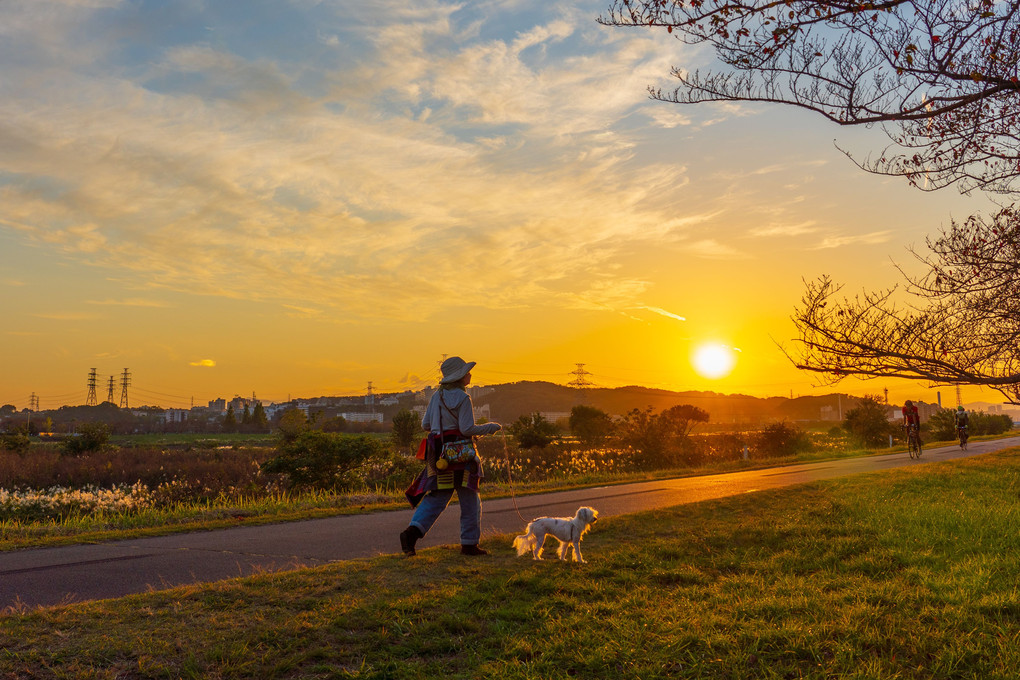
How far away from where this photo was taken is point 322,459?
17.7 metres

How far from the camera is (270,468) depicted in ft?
56.6

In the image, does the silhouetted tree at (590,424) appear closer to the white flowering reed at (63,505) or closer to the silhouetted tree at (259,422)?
the white flowering reed at (63,505)

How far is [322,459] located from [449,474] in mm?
11259

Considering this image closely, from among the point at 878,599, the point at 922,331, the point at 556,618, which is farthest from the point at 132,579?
the point at 922,331

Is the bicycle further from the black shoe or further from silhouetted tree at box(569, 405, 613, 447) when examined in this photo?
the black shoe

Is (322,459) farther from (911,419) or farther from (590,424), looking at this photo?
(590,424)

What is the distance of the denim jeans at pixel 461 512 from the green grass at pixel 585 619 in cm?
26

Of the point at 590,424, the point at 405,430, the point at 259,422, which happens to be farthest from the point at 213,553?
the point at 259,422

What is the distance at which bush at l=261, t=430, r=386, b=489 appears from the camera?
17.5 m

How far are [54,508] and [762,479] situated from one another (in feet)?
52.5

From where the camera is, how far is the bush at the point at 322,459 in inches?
688

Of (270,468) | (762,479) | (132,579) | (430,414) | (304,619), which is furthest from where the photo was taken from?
(762,479)

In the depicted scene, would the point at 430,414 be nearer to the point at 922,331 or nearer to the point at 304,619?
the point at 304,619

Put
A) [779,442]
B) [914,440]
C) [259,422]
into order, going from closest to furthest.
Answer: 1. [914,440]
2. [779,442]
3. [259,422]
